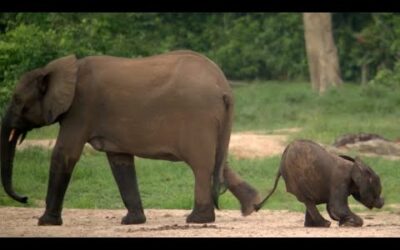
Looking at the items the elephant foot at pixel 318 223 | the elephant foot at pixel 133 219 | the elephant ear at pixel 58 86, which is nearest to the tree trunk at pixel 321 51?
the elephant foot at pixel 133 219

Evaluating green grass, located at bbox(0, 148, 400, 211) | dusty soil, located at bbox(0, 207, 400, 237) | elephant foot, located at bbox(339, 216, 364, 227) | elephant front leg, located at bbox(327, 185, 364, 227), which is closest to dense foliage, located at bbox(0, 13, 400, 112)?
green grass, located at bbox(0, 148, 400, 211)

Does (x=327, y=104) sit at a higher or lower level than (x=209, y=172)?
lower

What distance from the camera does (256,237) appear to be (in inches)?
392

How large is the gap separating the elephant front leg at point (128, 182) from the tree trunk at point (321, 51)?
14004 millimetres

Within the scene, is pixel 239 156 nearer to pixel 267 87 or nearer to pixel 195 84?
pixel 195 84

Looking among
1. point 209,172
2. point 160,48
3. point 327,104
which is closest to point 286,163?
point 209,172

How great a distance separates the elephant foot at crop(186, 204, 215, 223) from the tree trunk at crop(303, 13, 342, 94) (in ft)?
46.8

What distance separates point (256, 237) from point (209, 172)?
164cm

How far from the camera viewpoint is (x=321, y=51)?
84.7 ft

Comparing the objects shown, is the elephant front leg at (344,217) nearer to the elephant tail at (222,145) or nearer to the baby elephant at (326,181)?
the baby elephant at (326,181)

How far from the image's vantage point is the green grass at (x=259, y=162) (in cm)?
1416

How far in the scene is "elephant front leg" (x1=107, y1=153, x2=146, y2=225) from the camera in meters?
11.8

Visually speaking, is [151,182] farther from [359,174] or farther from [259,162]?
[359,174]

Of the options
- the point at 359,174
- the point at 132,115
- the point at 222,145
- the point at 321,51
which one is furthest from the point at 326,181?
the point at 321,51
